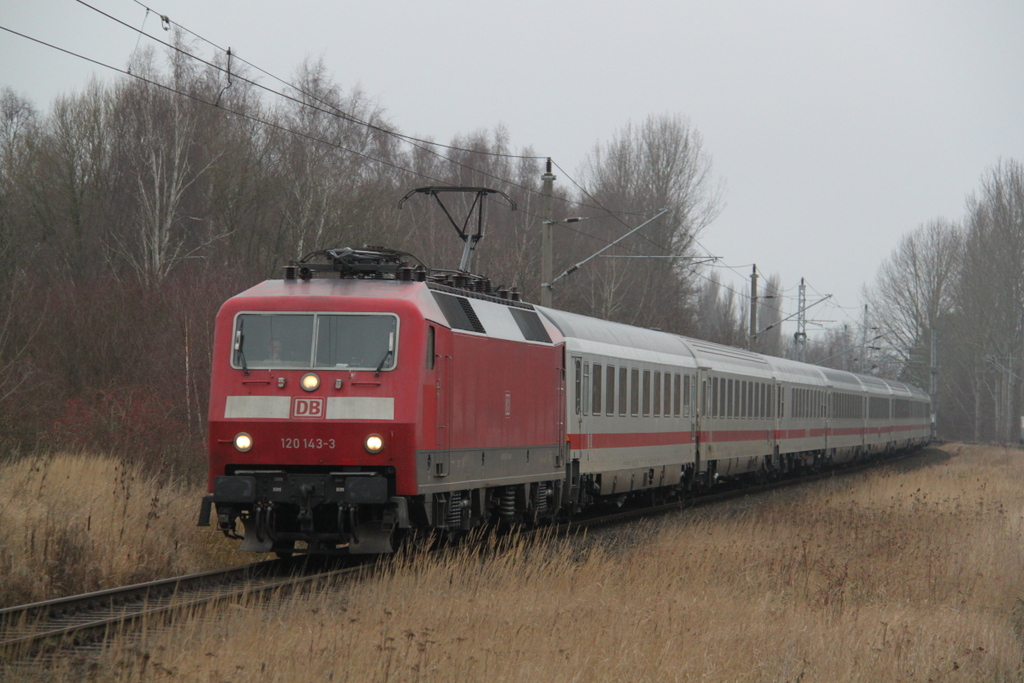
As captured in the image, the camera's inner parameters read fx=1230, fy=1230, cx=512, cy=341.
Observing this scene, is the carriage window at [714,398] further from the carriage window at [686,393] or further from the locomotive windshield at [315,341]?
the locomotive windshield at [315,341]

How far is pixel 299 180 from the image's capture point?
3825cm

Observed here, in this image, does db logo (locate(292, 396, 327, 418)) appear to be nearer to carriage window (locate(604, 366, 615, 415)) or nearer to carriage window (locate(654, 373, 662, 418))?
carriage window (locate(604, 366, 615, 415))

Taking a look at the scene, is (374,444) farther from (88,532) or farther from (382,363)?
(88,532)

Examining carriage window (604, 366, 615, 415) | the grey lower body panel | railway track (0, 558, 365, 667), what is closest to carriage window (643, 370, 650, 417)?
carriage window (604, 366, 615, 415)

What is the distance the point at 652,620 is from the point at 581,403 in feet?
27.0

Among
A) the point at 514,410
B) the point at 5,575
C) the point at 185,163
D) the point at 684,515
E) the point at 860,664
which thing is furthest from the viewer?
the point at 185,163

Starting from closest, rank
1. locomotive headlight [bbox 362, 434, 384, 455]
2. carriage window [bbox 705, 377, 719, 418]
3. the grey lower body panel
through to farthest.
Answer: locomotive headlight [bbox 362, 434, 384, 455] → the grey lower body panel → carriage window [bbox 705, 377, 719, 418]

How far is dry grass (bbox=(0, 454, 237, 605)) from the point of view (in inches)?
434

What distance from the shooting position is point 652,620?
9.82m

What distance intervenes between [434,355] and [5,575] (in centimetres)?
446

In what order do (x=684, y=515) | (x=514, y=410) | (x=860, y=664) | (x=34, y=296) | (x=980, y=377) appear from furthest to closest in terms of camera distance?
(x=980, y=377)
(x=34, y=296)
(x=684, y=515)
(x=514, y=410)
(x=860, y=664)

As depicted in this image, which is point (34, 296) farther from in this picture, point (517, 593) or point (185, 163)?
point (517, 593)

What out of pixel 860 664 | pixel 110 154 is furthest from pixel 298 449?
pixel 110 154

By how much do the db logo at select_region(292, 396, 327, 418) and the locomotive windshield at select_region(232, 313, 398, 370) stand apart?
0.35 meters
